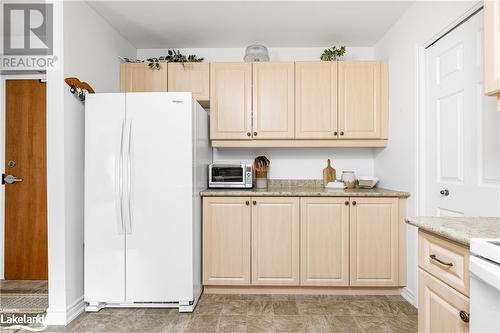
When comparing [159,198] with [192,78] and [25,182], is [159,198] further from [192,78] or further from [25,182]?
[25,182]

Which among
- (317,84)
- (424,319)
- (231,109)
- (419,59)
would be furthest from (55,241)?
(419,59)

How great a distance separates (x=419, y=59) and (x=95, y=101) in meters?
2.64

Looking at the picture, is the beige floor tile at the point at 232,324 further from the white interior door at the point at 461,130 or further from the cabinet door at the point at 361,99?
the cabinet door at the point at 361,99

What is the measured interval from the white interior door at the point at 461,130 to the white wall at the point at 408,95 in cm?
13

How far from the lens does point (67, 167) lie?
227 centimetres

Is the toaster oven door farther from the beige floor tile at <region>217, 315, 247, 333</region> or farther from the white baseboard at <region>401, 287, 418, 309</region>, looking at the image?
the white baseboard at <region>401, 287, 418, 309</region>

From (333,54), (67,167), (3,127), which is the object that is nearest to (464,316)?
(67,167)

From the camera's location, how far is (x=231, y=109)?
3.09m

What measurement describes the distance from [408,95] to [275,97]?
121 cm

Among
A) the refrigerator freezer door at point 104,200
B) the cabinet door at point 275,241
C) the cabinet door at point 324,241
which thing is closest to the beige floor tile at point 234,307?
the cabinet door at point 275,241

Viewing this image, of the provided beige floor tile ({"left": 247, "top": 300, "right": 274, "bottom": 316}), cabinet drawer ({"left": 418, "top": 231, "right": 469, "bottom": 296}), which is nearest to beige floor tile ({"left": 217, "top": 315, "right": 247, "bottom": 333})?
beige floor tile ({"left": 247, "top": 300, "right": 274, "bottom": 316})

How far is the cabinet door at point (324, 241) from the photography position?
273cm

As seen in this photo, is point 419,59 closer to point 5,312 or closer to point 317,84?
point 317,84

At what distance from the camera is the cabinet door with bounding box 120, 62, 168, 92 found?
3.13m
